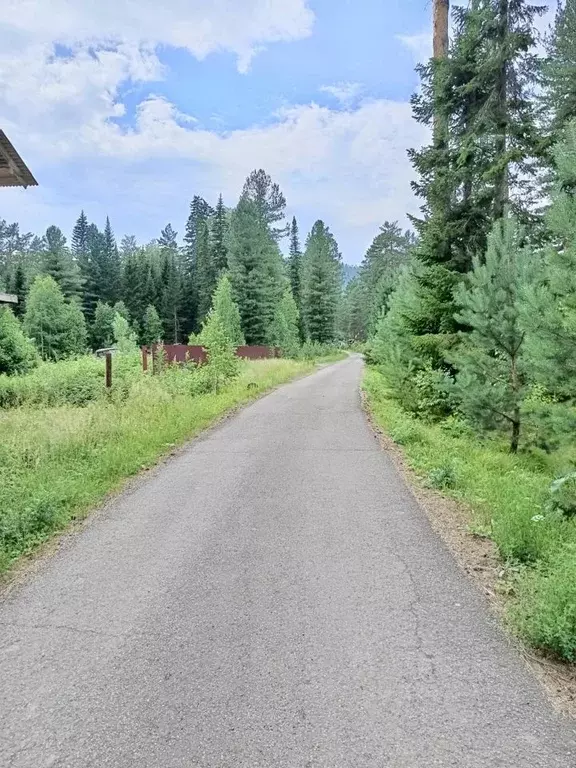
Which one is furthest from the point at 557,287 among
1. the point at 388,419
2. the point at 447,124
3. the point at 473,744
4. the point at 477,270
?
the point at 447,124

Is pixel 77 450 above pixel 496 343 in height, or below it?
below

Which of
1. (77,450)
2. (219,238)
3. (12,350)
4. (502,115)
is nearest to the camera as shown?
(77,450)

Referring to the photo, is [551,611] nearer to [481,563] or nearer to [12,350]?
[481,563]

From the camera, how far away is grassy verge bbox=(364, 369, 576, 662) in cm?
313

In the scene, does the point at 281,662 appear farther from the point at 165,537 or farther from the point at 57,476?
the point at 57,476

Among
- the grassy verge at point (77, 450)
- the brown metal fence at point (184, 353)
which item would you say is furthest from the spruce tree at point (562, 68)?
the brown metal fence at point (184, 353)

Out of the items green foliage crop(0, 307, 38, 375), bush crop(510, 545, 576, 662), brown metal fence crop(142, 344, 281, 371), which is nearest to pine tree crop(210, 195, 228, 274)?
brown metal fence crop(142, 344, 281, 371)

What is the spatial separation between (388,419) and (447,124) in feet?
24.2

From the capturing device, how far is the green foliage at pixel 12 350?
2441cm

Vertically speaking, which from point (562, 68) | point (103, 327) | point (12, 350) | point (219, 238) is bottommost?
point (12, 350)

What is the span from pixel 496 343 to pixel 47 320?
45.4 metres

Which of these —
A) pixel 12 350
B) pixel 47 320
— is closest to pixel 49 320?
pixel 47 320

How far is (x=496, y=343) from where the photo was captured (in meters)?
8.32

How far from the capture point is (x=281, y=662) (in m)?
2.97
